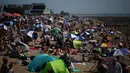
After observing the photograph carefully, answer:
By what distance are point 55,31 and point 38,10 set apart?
8288 cm

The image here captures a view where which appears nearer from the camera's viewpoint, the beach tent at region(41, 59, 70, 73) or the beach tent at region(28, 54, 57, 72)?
the beach tent at region(41, 59, 70, 73)

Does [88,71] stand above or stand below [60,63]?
below

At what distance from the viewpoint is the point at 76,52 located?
18156 millimetres

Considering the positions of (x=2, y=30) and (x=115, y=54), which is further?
(x=2, y=30)

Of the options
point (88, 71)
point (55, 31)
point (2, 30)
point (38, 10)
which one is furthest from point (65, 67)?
point (38, 10)

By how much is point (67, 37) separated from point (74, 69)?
31.1 ft

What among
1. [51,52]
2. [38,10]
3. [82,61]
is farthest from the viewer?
[38,10]

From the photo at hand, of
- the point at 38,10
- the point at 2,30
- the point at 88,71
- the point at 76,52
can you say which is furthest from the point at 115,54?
the point at 38,10

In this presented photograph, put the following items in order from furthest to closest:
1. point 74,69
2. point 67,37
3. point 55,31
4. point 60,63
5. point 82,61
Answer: point 55,31
point 67,37
point 82,61
point 74,69
point 60,63

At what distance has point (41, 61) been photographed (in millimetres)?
11625

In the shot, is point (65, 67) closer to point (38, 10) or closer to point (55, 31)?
point (55, 31)

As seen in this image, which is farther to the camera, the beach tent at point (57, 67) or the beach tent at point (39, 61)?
the beach tent at point (39, 61)

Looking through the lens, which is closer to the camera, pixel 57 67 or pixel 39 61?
pixel 57 67

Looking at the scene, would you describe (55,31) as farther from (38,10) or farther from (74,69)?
(38,10)
